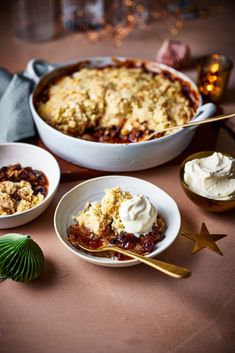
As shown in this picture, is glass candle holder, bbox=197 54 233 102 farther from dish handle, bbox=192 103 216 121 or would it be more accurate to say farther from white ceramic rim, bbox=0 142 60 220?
white ceramic rim, bbox=0 142 60 220

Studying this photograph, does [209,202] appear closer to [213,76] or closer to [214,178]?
[214,178]

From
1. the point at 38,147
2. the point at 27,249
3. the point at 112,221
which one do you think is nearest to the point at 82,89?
the point at 38,147

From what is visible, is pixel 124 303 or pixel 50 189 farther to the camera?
pixel 50 189

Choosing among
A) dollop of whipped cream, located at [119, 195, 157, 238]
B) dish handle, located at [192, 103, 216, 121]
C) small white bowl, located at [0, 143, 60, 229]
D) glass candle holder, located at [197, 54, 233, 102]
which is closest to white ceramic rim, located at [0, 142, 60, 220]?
small white bowl, located at [0, 143, 60, 229]

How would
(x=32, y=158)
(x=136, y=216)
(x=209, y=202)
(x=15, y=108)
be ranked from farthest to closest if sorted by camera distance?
(x=15, y=108), (x=32, y=158), (x=209, y=202), (x=136, y=216)

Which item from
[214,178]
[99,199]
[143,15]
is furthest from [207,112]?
[143,15]

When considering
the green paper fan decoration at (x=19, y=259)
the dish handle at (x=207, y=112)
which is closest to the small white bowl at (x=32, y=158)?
the green paper fan decoration at (x=19, y=259)

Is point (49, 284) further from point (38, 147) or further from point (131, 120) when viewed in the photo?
point (131, 120)
